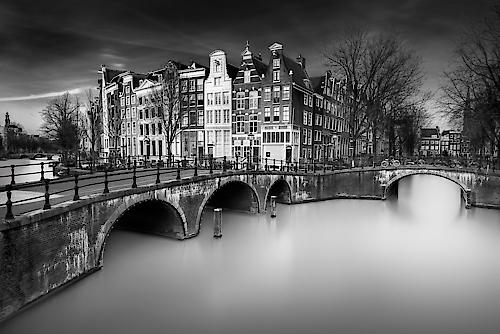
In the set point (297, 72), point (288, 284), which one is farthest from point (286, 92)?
point (288, 284)

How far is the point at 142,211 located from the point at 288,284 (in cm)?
885

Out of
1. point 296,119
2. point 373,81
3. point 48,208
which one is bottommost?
point 48,208

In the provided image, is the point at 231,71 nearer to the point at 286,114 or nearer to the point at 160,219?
the point at 286,114

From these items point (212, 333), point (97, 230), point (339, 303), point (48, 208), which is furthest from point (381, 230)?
point (48, 208)

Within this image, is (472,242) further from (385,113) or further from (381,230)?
(385,113)

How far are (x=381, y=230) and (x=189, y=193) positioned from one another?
12.1 meters

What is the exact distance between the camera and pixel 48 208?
9.24 metres

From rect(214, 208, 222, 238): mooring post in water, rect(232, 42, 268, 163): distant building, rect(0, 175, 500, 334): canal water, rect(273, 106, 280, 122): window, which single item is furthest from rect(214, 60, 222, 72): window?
rect(214, 208, 222, 238): mooring post in water

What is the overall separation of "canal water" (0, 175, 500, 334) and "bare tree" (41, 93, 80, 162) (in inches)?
820

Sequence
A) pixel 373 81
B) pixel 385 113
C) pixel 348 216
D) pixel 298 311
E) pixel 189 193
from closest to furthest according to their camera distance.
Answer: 1. pixel 298 311
2. pixel 189 193
3. pixel 348 216
4. pixel 373 81
5. pixel 385 113

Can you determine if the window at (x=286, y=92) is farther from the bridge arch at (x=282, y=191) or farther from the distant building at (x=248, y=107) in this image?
the bridge arch at (x=282, y=191)

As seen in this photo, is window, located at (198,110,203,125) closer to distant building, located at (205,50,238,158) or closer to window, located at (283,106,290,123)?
distant building, located at (205,50,238,158)

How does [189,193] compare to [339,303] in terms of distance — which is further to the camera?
[189,193]

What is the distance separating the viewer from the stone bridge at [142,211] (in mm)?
8344
